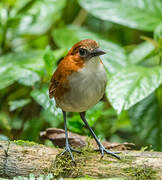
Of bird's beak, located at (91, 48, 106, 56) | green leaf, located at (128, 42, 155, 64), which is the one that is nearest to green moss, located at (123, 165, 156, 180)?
bird's beak, located at (91, 48, 106, 56)

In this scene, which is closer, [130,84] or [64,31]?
[130,84]

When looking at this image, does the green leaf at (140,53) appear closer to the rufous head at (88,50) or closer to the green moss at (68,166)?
the rufous head at (88,50)

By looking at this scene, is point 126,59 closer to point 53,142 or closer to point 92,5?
point 92,5

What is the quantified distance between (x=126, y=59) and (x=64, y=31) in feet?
3.38

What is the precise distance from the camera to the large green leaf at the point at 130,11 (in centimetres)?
435

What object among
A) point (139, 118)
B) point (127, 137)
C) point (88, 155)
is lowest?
point (127, 137)

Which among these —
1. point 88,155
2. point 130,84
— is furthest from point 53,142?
point 130,84

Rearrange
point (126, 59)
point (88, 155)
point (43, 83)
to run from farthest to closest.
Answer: point (126, 59)
point (43, 83)
point (88, 155)

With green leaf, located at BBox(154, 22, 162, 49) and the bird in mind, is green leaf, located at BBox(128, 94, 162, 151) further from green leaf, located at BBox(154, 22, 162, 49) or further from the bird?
the bird

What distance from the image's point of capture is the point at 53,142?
135 inches

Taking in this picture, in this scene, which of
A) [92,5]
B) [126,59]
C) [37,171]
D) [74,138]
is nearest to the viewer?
[37,171]

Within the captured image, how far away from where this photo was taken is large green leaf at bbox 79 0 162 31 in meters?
4.35

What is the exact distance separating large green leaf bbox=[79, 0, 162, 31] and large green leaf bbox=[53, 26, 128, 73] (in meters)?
0.35

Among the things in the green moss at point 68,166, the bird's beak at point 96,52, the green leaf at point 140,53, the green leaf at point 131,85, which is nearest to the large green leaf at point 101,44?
the green leaf at point 140,53
